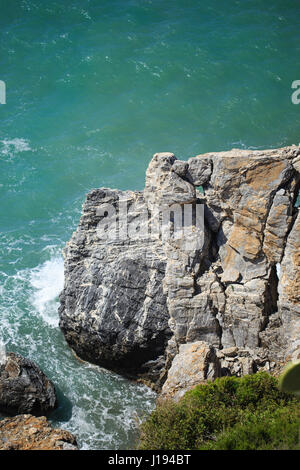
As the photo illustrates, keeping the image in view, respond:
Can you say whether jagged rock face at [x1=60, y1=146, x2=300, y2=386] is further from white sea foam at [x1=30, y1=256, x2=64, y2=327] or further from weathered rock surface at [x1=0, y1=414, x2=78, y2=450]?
weathered rock surface at [x1=0, y1=414, x2=78, y2=450]

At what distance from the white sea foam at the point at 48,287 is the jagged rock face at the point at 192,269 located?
3910 mm

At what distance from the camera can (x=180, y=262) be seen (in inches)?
1241

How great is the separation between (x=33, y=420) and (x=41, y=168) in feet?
94.9

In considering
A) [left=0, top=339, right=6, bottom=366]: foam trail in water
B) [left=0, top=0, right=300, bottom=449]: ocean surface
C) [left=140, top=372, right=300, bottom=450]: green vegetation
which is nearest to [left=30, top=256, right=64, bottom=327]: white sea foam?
[left=0, top=0, right=300, bottom=449]: ocean surface

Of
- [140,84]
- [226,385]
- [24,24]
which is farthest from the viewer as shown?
[24,24]

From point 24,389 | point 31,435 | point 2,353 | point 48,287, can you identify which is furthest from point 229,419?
point 48,287

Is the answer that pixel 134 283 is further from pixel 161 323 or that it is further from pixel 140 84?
pixel 140 84

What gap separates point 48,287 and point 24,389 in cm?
1130

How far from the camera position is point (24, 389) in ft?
102

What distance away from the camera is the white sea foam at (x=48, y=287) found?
3900 centimetres

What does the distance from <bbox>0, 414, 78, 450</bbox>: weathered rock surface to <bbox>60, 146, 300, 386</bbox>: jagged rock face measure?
22.8 ft

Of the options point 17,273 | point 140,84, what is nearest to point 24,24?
point 140,84

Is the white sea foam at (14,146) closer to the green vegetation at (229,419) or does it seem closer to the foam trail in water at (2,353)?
the foam trail in water at (2,353)
